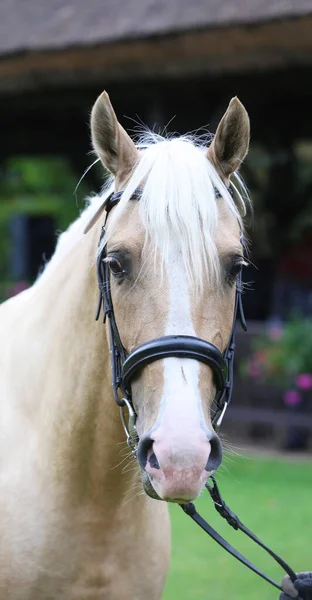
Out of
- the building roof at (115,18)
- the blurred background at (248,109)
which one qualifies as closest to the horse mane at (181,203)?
the blurred background at (248,109)

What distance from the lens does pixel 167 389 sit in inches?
71.6

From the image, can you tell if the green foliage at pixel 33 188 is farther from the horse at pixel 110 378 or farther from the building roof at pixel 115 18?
the horse at pixel 110 378

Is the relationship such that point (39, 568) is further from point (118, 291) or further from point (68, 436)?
point (118, 291)

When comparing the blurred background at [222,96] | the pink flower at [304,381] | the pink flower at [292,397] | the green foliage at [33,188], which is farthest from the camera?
the green foliage at [33,188]

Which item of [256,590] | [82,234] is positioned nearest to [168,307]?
[82,234]

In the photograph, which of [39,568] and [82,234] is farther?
[82,234]

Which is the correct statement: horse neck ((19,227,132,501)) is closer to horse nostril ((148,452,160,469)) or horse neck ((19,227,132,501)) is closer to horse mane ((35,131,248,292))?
horse mane ((35,131,248,292))

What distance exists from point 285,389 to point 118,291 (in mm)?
5669

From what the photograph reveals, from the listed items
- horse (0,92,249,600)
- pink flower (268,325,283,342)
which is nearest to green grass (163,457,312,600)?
pink flower (268,325,283,342)

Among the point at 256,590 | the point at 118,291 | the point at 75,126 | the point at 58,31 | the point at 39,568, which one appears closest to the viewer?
the point at 118,291

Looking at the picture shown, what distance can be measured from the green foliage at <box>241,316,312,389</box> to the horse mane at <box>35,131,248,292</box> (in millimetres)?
5293

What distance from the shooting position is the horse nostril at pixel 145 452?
1820mm

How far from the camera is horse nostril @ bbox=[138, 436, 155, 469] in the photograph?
1820 millimetres

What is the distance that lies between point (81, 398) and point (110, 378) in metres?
0.12
